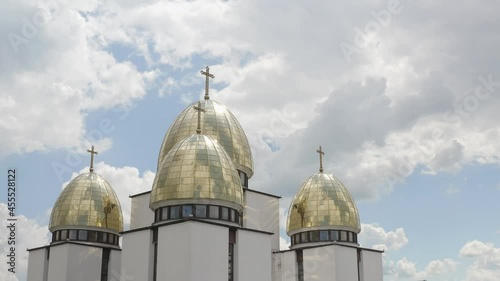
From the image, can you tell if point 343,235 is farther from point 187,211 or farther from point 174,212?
point 174,212

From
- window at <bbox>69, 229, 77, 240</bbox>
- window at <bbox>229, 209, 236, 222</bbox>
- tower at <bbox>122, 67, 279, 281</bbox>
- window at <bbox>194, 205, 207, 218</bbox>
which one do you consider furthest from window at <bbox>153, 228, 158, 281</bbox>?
window at <bbox>69, 229, 77, 240</bbox>

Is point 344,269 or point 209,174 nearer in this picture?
point 209,174

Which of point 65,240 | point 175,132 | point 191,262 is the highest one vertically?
point 175,132

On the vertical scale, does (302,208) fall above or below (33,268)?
above

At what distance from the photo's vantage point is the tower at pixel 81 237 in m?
26.8

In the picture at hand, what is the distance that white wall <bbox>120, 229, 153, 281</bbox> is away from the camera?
21375 millimetres

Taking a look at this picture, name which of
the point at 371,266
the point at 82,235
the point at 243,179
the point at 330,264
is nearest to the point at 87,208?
the point at 82,235

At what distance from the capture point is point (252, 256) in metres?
22.2

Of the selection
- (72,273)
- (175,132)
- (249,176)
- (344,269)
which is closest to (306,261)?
(344,269)

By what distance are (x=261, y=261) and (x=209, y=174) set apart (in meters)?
4.01

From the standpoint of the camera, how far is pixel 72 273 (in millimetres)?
26562

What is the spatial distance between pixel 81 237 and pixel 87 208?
1.39 meters

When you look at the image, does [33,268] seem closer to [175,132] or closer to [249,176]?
[175,132]

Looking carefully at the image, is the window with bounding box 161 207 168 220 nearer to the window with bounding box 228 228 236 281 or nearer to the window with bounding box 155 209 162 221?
the window with bounding box 155 209 162 221
